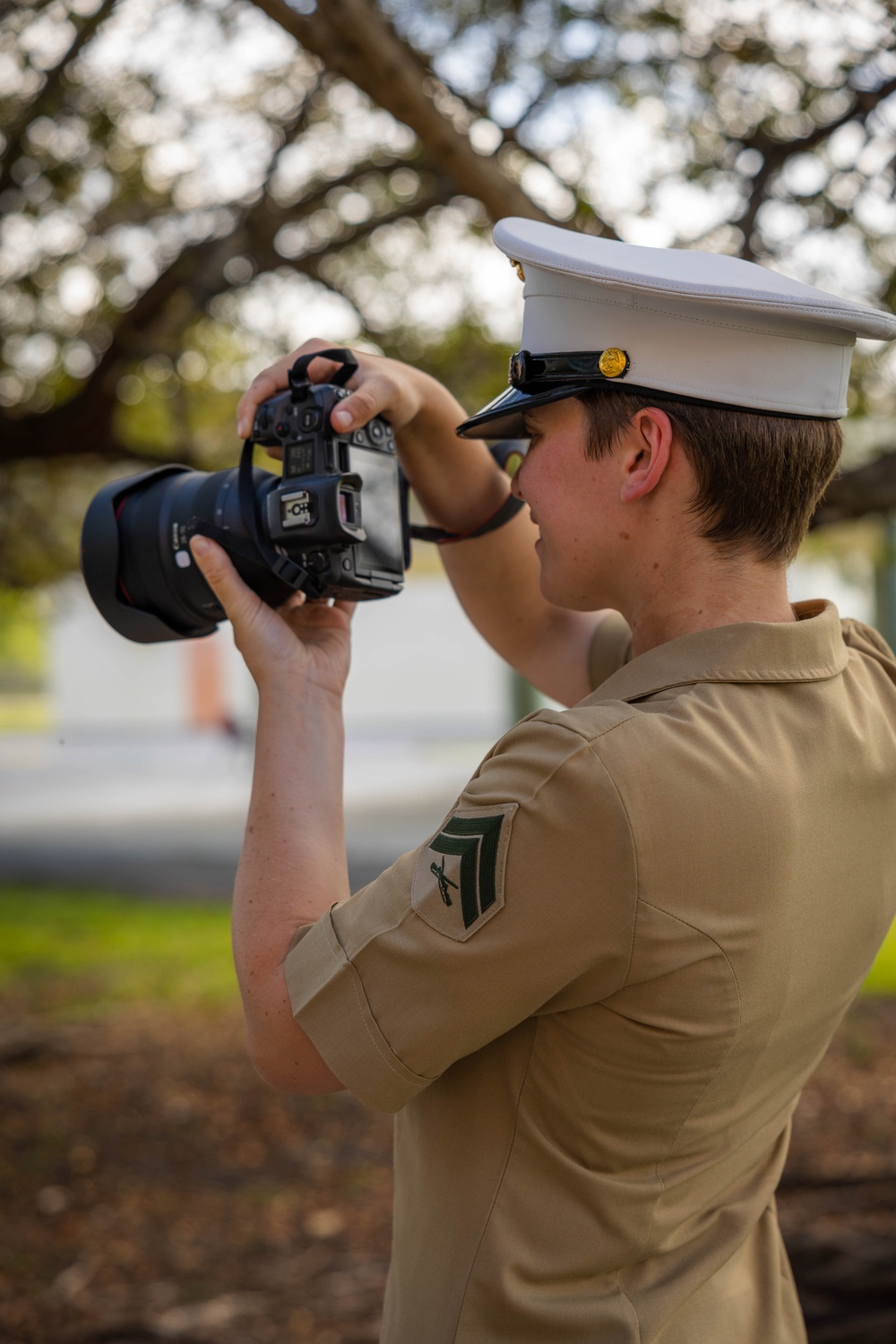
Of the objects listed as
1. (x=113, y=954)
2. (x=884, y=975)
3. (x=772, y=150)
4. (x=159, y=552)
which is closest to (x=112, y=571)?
(x=159, y=552)

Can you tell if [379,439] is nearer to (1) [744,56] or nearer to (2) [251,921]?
(2) [251,921]

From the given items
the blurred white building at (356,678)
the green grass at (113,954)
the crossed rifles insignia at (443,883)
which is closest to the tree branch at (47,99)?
the crossed rifles insignia at (443,883)

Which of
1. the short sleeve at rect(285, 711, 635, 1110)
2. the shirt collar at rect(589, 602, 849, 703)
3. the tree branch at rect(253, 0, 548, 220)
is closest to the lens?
the short sleeve at rect(285, 711, 635, 1110)

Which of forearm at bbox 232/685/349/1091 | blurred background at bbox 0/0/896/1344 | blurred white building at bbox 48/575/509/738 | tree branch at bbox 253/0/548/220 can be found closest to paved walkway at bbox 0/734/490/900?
blurred white building at bbox 48/575/509/738

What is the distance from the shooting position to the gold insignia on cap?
1206mm

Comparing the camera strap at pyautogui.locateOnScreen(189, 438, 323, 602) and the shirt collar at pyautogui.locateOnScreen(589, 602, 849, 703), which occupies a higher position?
the camera strap at pyautogui.locateOnScreen(189, 438, 323, 602)

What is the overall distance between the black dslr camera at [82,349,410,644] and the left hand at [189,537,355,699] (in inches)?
1.7

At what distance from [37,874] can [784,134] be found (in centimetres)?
841

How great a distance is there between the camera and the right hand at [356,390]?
56.6 inches

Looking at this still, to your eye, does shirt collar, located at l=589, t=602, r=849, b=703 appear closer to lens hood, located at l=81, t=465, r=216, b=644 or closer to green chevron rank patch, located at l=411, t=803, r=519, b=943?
green chevron rank patch, located at l=411, t=803, r=519, b=943

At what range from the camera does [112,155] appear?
3844mm

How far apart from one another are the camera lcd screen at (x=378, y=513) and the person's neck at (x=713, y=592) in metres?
0.36

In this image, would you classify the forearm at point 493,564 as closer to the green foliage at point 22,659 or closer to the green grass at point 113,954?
the green grass at point 113,954

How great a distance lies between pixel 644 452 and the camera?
122 centimetres
